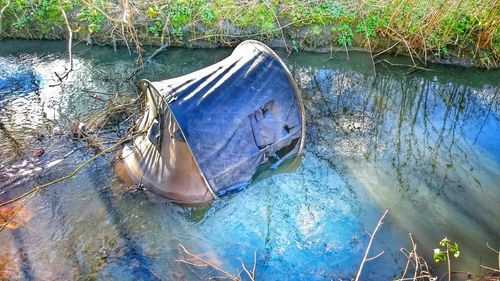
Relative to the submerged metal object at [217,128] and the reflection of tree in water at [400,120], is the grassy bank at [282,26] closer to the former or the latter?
the reflection of tree in water at [400,120]

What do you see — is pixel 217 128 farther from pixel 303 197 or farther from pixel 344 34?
pixel 344 34

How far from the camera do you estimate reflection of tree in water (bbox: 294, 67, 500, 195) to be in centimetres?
704

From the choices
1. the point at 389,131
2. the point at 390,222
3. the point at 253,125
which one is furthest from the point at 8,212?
the point at 389,131

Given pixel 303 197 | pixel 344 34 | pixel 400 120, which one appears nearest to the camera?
pixel 303 197

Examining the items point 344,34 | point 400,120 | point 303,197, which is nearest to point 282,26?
point 344,34

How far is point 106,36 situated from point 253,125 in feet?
20.3

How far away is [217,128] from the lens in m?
5.66

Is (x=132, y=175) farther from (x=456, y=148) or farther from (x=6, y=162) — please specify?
(x=456, y=148)

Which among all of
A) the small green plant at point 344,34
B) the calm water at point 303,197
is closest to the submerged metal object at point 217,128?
the calm water at point 303,197

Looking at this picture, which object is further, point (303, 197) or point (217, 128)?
point (303, 197)

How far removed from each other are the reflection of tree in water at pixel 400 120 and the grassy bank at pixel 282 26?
946mm

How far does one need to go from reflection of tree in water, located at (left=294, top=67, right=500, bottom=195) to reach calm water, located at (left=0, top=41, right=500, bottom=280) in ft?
0.11

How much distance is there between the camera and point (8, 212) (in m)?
5.96

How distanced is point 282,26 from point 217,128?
215 inches
